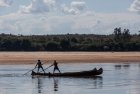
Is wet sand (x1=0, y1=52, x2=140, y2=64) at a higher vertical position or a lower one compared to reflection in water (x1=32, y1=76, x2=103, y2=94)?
higher

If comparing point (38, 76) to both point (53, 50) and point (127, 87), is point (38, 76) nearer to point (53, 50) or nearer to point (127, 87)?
point (127, 87)

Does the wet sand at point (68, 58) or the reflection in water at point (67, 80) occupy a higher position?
the wet sand at point (68, 58)

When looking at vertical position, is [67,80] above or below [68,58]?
below

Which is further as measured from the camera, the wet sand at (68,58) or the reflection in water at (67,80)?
the wet sand at (68,58)

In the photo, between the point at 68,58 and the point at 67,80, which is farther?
the point at 68,58

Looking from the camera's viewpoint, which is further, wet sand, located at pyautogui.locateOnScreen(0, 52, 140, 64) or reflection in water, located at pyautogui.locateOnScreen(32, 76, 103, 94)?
wet sand, located at pyautogui.locateOnScreen(0, 52, 140, 64)

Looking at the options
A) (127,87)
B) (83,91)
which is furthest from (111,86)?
(83,91)

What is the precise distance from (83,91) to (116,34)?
414 ft

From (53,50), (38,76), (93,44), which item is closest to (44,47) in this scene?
(53,50)

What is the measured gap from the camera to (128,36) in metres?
155

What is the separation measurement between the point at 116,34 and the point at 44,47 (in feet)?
119

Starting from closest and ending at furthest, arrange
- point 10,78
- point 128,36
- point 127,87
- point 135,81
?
point 127,87
point 135,81
point 10,78
point 128,36

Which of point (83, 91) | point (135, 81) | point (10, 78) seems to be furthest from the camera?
point (10, 78)

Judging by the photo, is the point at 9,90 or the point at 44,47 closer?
the point at 9,90
